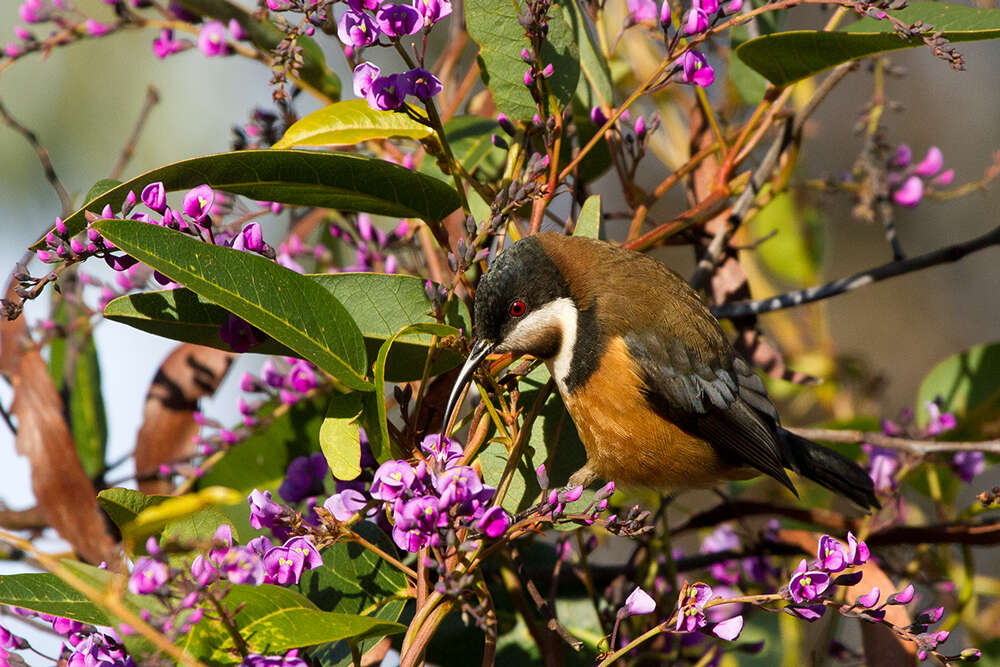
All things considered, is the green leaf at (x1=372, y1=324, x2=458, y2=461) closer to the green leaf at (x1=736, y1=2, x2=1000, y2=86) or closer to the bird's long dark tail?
the green leaf at (x1=736, y1=2, x2=1000, y2=86)

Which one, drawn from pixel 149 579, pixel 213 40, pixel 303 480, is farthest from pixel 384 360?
pixel 213 40

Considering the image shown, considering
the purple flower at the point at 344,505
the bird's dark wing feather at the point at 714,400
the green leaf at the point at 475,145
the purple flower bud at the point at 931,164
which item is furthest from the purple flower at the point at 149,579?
the purple flower bud at the point at 931,164

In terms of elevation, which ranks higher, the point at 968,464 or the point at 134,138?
the point at 134,138

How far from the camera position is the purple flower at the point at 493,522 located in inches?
50.0

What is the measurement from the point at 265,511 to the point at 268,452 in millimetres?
754

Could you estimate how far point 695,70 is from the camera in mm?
1649

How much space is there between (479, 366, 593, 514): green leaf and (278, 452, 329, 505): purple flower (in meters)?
0.35

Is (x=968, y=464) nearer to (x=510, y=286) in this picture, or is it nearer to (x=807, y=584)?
(x=807, y=584)

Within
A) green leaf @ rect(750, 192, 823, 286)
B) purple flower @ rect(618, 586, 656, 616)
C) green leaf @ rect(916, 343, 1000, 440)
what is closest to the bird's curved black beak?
purple flower @ rect(618, 586, 656, 616)

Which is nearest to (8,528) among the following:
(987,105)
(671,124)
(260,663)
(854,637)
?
(260,663)

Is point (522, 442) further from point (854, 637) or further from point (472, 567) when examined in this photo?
point (854, 637)

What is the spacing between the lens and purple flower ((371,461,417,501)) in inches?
49.6

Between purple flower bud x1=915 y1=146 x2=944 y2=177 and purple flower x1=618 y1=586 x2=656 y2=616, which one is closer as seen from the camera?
purple flower x1=618 y1=586 x2=656 y2=616

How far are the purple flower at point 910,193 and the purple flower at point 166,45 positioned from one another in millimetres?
1813
